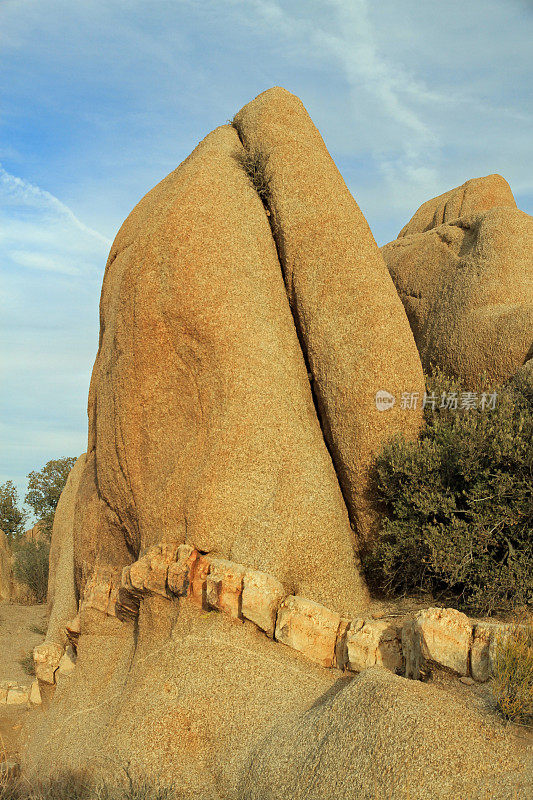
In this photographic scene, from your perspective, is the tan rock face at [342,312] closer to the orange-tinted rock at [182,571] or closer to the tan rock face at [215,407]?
the tan rock face at [215,407]

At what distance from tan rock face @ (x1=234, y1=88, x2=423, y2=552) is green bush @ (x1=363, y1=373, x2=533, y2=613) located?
17.8 inches

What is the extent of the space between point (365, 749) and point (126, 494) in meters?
6.09

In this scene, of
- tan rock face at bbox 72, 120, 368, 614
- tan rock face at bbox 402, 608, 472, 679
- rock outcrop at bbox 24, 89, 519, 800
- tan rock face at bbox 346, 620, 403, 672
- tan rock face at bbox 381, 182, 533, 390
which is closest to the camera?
tan rock face at bbox 402, 608, 472, 679

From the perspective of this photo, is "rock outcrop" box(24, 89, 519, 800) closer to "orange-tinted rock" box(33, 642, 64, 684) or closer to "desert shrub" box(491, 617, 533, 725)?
"orange-tinted rock" box(33, 642, 64, 684)

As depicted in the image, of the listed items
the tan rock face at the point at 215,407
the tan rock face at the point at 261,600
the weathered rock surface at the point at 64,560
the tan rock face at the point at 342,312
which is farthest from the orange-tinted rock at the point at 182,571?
the weathered rock surface at the point at 64,560

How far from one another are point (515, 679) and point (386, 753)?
4.41 feet

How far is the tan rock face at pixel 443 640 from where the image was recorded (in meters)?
6.91

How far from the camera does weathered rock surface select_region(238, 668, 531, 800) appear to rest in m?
5.40

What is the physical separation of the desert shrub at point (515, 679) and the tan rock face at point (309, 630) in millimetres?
2291

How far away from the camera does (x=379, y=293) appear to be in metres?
10.6

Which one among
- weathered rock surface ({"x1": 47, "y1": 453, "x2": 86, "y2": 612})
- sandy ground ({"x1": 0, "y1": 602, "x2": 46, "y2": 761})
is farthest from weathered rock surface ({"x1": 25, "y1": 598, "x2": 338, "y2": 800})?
weathered rock surface ({"x1": 47, "y1": 453, "x2": 86, "y2": 612})

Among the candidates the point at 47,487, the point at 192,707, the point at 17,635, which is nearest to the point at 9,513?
the point at 47,487

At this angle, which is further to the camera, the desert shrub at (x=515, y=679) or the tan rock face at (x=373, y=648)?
the tan rock face at (x=373, y=648)

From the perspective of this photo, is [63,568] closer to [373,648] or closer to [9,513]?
[373,648]
